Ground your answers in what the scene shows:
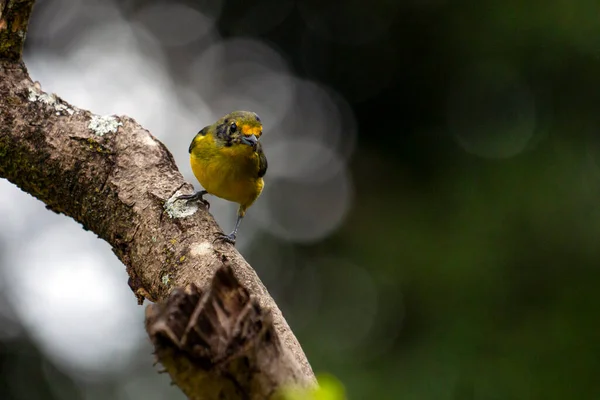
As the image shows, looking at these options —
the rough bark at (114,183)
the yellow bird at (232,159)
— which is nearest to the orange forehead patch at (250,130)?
the yellow bird at (232,159)

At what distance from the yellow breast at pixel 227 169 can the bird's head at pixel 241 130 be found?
0.05m

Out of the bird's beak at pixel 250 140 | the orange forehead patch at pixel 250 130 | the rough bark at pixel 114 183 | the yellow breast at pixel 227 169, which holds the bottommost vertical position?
the rough bark at pixel 114 183

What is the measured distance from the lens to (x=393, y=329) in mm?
6816

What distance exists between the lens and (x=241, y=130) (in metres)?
4.21

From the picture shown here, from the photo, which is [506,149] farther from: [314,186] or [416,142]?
[314,186]

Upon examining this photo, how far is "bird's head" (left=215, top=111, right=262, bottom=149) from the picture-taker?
4.18m

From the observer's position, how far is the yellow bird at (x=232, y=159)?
162 inches

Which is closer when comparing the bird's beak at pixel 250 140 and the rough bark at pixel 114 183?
the rough bark at pixel 114 183

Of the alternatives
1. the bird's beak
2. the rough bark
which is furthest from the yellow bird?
the rough bark

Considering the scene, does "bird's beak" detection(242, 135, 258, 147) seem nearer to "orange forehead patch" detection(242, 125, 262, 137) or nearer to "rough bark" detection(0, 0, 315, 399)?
"orange forehead patch" detection(242, 125, 262, 137)

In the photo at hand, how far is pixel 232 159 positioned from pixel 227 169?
8 cm

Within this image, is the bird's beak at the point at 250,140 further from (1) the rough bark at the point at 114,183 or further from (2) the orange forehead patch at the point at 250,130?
(1) the rough bark at the point at 114,183

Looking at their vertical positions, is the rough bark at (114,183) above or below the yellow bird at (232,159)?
below

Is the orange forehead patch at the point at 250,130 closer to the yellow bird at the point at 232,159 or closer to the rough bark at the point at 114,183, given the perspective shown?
A: the yellow bird at the point at 232,159
